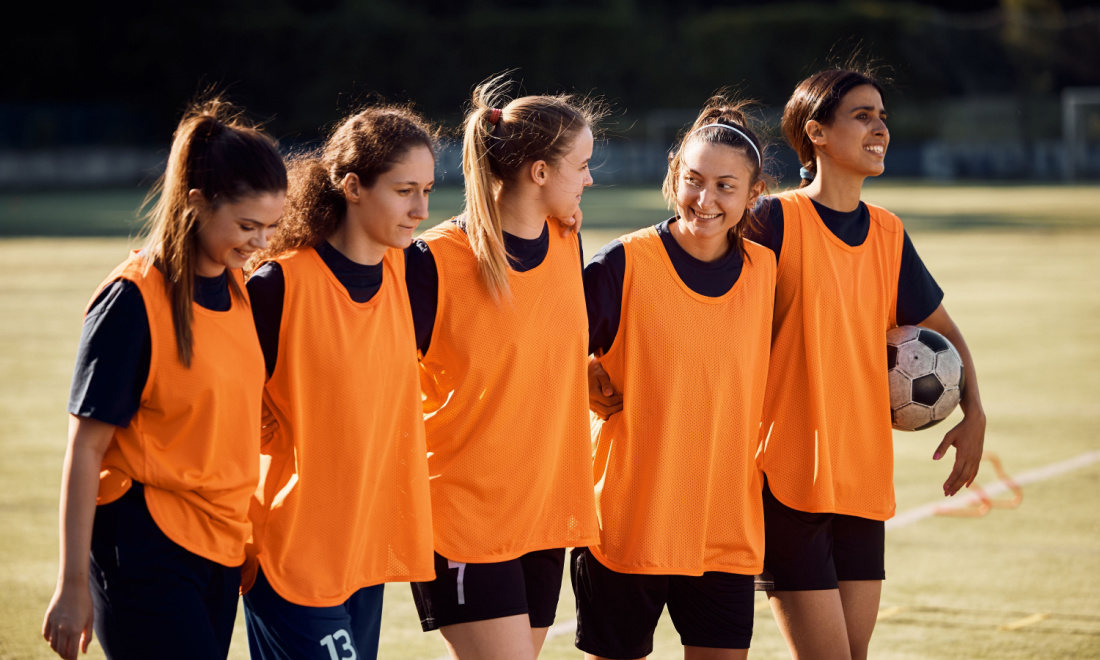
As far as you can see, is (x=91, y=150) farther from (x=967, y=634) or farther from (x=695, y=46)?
(x=967, y=634)

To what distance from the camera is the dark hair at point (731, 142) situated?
350cm

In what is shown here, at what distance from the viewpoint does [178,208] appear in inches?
109

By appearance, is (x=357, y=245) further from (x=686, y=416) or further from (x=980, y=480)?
(x=980, y=480)

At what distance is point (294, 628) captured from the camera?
294 cm

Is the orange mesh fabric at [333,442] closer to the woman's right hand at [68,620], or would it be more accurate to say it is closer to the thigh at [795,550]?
the woman's right hand at [68,620]

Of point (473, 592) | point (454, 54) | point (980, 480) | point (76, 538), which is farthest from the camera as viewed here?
point (454, 54)

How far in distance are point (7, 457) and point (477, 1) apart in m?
47.5

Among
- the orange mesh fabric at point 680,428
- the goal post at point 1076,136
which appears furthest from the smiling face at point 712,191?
the goal post at point 1076,136

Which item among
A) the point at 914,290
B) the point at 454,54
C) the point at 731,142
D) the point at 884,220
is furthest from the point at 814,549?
the point at 454,54

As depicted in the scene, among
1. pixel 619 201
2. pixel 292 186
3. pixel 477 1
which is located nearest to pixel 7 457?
pixel 292 186

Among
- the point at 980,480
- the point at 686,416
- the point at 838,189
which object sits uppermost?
the point at 838,189

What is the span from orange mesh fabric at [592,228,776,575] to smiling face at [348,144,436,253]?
0.67 meters

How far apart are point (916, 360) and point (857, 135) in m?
0.70

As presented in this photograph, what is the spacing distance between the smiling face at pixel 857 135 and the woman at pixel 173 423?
174 cm
